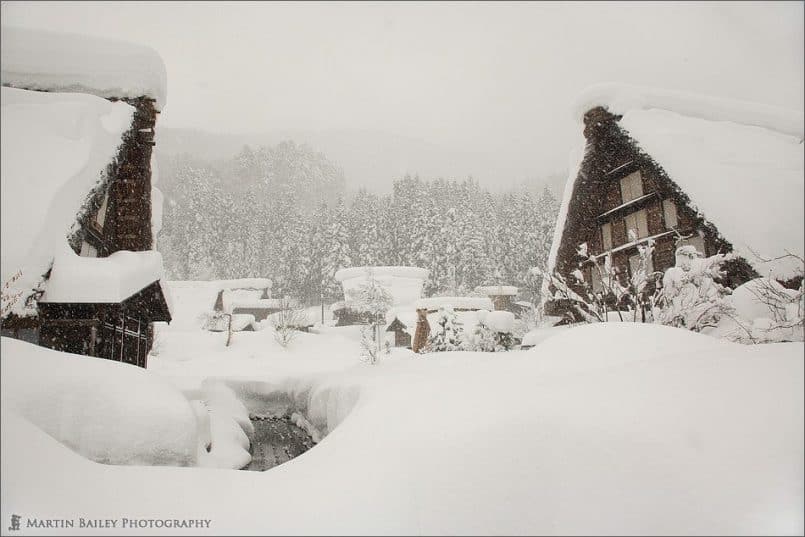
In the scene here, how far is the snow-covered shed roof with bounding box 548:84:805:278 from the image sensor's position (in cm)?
664

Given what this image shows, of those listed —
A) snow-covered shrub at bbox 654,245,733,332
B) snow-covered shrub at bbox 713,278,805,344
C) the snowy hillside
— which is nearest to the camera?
the snowy hillside

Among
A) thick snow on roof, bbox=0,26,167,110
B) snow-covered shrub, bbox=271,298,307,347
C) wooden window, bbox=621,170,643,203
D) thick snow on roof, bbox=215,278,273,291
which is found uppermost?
thick snow on roof, bbox=0,26,167,110

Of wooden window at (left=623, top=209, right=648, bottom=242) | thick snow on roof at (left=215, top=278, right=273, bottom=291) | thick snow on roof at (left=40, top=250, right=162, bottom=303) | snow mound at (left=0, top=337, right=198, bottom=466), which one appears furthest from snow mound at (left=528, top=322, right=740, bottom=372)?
thick snow on roof at (left=215, top=278, right=273, bottom=291)

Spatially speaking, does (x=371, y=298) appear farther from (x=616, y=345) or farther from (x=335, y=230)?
(x=616, y=345)

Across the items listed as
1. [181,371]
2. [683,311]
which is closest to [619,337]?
[683,311]

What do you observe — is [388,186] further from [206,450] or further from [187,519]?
[187,519]

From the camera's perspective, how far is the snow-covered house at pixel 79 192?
5.59 m

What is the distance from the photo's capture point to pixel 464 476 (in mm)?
3141

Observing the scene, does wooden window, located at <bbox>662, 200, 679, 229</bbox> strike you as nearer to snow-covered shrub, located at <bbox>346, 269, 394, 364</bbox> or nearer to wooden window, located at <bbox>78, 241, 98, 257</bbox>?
wooden window, located at <bbox>78, 241, 98, 257</bbox>

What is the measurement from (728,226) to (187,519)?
9343 mm

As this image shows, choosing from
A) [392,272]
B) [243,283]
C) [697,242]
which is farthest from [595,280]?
[243,283]

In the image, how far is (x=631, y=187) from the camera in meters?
13.1

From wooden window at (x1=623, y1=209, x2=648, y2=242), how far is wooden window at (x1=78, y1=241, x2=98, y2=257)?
12.4 meters

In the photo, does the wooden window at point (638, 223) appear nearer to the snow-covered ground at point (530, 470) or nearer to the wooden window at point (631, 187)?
the wooden window at point (631, 187)
